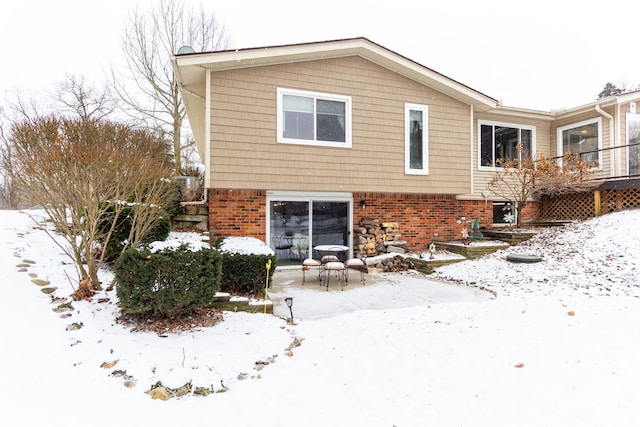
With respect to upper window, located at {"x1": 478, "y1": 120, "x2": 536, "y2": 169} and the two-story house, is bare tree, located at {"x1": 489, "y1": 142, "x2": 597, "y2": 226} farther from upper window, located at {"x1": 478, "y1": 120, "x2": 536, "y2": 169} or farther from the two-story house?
the two-story house

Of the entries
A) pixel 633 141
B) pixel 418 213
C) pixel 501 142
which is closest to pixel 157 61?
pixel 418 213

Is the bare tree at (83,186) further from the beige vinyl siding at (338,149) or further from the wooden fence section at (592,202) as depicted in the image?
the wooden fence section at (592,202)

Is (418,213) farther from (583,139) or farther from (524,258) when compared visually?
(583,139)

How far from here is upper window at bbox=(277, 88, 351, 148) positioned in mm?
8156

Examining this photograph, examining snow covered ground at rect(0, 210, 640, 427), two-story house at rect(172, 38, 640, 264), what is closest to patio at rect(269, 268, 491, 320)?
snow covered ground at rect(0, 210, 640, 427)

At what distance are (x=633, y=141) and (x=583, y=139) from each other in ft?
4.71

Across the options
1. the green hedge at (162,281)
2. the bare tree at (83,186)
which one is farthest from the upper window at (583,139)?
the bare tree at (83,186)

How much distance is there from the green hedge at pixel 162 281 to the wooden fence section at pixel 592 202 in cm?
1149

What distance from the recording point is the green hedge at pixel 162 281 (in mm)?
3867

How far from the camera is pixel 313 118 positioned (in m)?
8.38

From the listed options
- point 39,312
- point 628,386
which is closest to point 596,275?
point 628,386

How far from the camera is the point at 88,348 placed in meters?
3.42

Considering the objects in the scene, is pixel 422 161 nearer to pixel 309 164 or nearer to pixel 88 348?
pixel 309 164

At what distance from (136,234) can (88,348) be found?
2.08 meters
